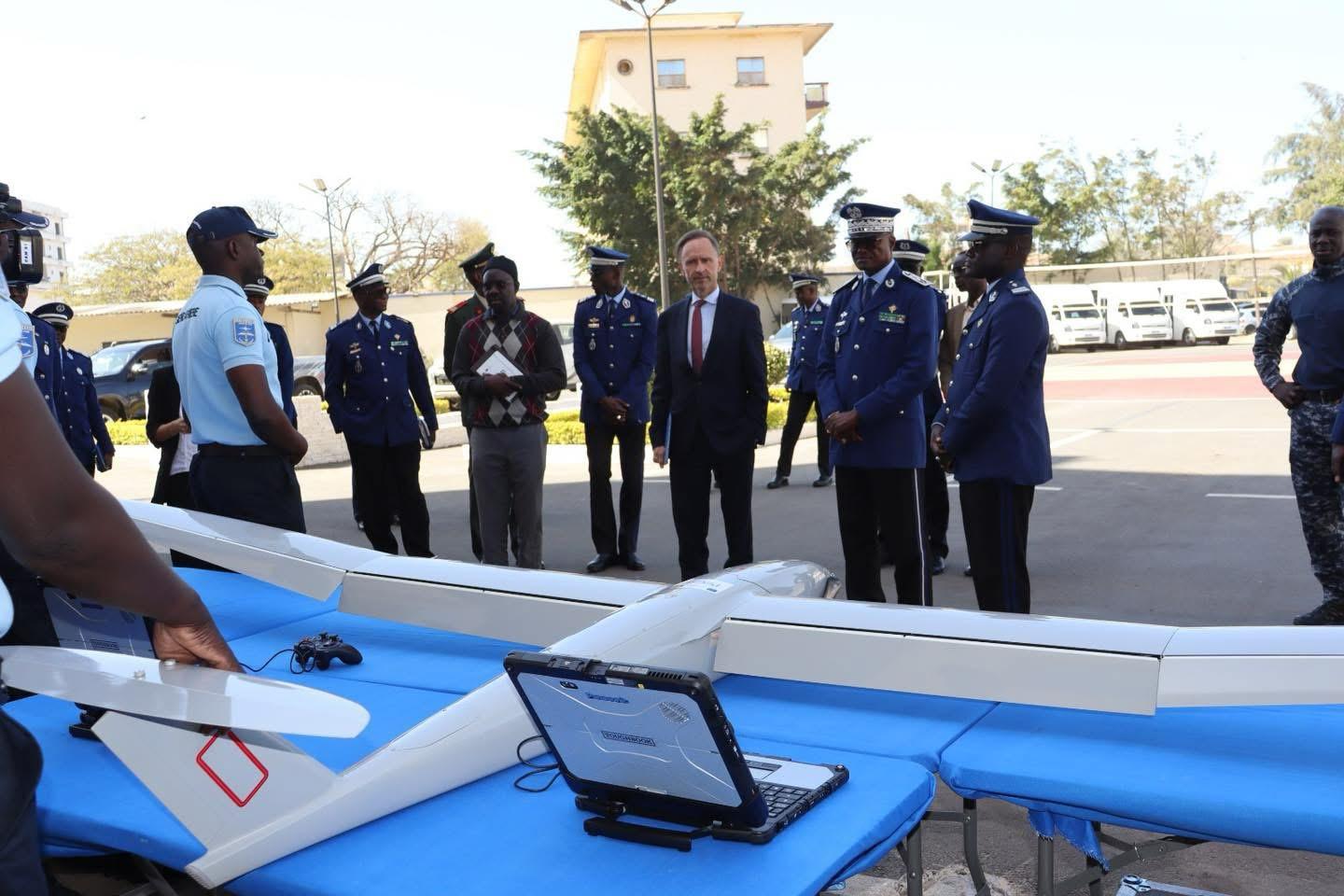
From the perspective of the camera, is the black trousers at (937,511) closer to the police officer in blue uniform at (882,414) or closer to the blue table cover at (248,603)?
the police officer in blue uniform at (882,414)

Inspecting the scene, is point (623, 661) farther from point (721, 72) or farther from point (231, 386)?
point (721, 72)

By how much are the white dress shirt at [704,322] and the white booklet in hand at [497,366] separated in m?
1.02

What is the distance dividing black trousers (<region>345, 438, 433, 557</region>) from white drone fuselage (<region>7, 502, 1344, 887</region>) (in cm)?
378

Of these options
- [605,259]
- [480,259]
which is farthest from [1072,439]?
[480,259]

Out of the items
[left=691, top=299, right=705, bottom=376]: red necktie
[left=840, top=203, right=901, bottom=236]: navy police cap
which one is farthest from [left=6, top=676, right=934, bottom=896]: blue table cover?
[left=691, top=299, right=705, bottom=376]: red necktie

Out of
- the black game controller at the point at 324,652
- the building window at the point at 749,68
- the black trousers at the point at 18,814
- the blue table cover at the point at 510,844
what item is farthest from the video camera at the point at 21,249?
the building window at the point at 749,68

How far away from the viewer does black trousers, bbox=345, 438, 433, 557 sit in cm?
727

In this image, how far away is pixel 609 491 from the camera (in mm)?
7535

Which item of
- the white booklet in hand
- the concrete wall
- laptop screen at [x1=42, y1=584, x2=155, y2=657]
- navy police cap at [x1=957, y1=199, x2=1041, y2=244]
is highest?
the concrete wall

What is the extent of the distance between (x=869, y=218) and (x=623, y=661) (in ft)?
10.6

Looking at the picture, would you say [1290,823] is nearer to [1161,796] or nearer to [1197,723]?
[1161,796]

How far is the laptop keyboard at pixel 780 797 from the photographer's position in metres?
1.96

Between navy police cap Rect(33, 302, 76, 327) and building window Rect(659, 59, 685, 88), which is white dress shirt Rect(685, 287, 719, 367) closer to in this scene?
navy police cap Rect(33, 302, 76, 327)

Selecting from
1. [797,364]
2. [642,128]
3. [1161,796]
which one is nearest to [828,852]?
[1161,796]
